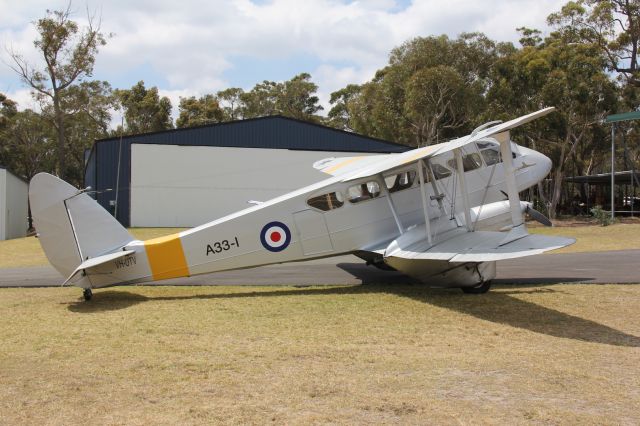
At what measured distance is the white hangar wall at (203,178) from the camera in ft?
127

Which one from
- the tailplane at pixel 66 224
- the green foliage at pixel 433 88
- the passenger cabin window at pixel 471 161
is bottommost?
the tailplane at pixel 66 224

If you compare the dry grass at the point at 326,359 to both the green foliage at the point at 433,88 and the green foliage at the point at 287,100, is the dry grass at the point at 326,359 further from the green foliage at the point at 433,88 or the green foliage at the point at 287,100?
the green foliage at the point at 287,100

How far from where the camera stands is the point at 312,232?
11.5 m

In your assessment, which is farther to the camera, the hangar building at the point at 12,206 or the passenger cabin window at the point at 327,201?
the hangar building at the point at 12,206

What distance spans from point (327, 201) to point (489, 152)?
4.11 meters

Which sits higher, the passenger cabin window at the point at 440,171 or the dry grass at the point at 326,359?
the passenger cabin window at the point at 440,171

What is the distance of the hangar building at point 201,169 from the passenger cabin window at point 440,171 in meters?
27.5

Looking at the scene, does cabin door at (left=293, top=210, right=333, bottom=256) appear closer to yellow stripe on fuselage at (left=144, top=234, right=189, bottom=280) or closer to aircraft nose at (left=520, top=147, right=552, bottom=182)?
yellow stripe on fuselage at (left=144, top=234, right=189, bottom=280)

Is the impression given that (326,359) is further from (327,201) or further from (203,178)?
(203,178)

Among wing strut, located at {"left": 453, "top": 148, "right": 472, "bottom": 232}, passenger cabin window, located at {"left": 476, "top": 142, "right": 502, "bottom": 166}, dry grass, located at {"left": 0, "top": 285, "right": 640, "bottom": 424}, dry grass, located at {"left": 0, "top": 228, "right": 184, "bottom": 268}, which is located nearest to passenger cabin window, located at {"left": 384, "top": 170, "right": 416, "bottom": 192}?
wing strut, located at {"left": 453, "top": 148, "right": 472, "bottom": 232}

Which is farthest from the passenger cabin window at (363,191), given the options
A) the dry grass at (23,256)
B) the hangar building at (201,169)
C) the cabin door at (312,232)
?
the hangar building at (201,169)

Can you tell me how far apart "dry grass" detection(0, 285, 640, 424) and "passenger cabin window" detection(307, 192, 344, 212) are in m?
1.87

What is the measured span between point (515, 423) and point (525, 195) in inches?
1845

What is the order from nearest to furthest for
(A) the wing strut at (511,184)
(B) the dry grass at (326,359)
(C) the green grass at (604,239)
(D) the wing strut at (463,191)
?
1. (B) the dry grass at (326,359)
2. (A) the wing strut at (511,184)
3. (D) the wing strut at (463,191)
4. (C) the green grass at (604,239)
